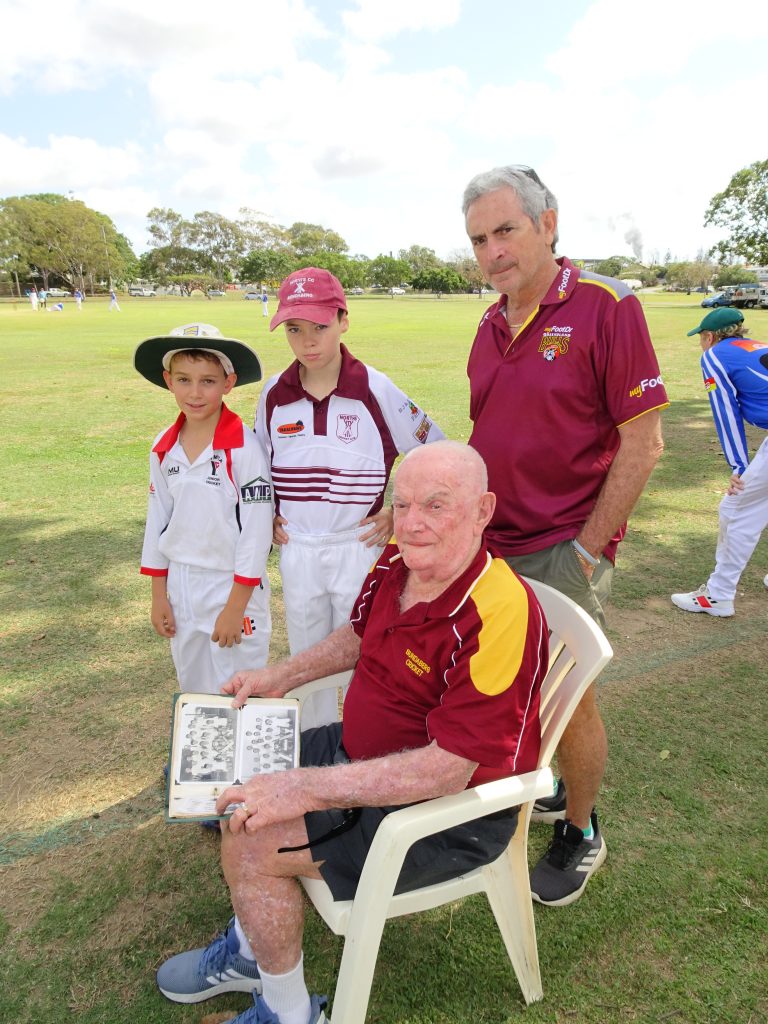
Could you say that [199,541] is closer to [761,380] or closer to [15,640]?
[15,640]

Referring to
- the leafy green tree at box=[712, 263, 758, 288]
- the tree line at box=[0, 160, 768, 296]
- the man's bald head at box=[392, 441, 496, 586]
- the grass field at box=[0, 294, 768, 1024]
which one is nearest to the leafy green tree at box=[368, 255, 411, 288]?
the tree line at box=[0, 160, 768, 296]

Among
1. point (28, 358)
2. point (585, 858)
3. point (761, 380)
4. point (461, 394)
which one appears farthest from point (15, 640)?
point (28, 358)

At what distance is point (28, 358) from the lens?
20438 millimetres

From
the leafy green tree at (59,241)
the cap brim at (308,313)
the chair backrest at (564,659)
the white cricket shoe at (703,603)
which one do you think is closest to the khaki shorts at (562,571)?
the chair backrest at (564,659)

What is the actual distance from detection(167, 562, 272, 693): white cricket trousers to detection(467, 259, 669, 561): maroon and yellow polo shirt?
1086mm

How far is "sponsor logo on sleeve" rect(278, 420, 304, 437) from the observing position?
9.56 feet

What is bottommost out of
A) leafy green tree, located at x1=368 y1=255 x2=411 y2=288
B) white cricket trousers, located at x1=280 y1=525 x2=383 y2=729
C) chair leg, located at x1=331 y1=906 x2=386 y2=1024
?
chair leg, located at x1=331 y1=906 x2=386 y2=1024

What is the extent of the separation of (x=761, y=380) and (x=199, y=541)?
4016mm

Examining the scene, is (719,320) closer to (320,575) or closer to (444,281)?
(320,575)

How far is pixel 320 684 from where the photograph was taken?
260 centimetres

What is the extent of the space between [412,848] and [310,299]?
1939 mm

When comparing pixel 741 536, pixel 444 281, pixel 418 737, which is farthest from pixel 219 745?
pixel 444 281

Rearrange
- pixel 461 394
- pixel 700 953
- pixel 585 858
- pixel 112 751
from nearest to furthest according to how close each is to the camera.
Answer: pixel 700 953, pixel 585 858, pixel 112 751, pixel 461 394

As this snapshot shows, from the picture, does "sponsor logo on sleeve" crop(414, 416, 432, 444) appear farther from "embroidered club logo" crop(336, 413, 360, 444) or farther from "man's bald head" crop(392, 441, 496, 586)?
"man's bald head" crop(392, 441, 496, 586)
